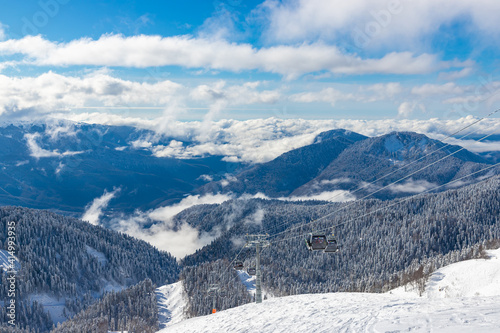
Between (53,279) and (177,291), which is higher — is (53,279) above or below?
above

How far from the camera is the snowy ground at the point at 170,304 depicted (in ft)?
468

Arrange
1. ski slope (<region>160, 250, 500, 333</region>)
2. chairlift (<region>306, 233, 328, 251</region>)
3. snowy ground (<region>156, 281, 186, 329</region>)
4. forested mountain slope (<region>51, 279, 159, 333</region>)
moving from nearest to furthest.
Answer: ski slope (<region>160, 250, 500, 333</region>), chairlift (<region>306, 233, 328, 251</region>), forested mountain slope (<region>51, 279, 159, 333</region>), snowy ground (<region>156, 281, 186, 329</region>)

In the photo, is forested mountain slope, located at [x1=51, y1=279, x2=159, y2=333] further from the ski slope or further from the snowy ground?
the ski slope

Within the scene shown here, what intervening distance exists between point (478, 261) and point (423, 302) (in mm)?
134790

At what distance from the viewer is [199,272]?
188 metres

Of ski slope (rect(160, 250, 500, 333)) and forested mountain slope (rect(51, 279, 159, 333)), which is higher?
ski slope (rect(160, 250, 500, 333))

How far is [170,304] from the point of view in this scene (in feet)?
522

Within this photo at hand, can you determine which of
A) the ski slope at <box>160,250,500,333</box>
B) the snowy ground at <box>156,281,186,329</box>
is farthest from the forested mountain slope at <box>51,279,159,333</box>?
the ski slope at <box>160,250,500,333</box>

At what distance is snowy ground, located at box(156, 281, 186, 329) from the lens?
143 meters

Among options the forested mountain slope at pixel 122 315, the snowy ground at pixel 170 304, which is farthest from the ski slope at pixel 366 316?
the snowy ground at pixel 170 304

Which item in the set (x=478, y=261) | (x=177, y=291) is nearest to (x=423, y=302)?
(x=478, y=261)

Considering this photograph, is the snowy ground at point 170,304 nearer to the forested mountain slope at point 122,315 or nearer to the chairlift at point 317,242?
the forested mountain slope at point 122,315

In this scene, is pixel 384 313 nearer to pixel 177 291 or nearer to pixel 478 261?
pixel 478 261

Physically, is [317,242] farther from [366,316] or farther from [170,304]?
[170,304]
